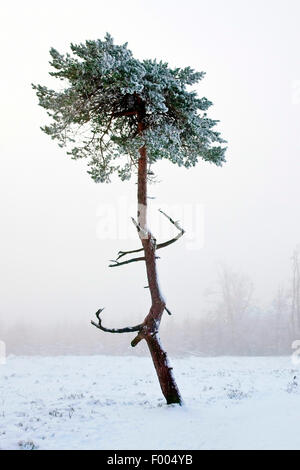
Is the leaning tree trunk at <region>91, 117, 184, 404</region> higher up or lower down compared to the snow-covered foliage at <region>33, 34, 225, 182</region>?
lower down

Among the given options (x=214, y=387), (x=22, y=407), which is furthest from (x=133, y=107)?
(x=214, y=387)

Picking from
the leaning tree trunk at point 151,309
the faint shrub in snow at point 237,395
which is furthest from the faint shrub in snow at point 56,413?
the faint shrub in snow at point 237,395

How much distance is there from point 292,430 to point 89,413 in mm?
5416

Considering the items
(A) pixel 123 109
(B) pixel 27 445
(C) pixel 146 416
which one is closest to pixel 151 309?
(C) pixel 146 416

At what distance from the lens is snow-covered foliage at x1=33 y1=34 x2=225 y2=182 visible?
8695 millimetres

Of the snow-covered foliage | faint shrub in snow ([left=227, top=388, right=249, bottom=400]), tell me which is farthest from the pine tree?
faint shrub in snow ([left=227, top=388, right=249, bottom=400])

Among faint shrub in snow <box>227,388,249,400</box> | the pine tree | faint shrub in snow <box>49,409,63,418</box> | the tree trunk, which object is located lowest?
faint shrub in snow <box>227,388,249,400</box>

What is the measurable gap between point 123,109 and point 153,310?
21.3 feet

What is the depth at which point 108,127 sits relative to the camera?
35.5ft

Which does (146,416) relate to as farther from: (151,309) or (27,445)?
(27,445)

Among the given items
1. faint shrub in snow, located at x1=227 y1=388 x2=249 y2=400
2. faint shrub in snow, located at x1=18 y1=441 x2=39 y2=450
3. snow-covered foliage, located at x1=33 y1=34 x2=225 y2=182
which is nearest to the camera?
faint shrub in snow, located at x1=18 y1=441 x2=39 y2=450

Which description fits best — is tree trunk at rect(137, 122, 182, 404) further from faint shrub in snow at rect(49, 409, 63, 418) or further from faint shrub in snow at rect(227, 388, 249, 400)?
faint shrub in snow at rect(49, 409, 63, 418)

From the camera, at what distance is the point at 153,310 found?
9766 millimetres

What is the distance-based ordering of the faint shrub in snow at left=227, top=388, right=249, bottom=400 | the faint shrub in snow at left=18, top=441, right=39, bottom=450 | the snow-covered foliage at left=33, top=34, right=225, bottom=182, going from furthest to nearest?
the faint shrub in snow at left=227, top=388, right=249, bottom=400, the snow-covered foliage at left=33, top=34, right=225, bottom=182, the faint shrub in snow at left=18, top=441, right=39, bottom=450
